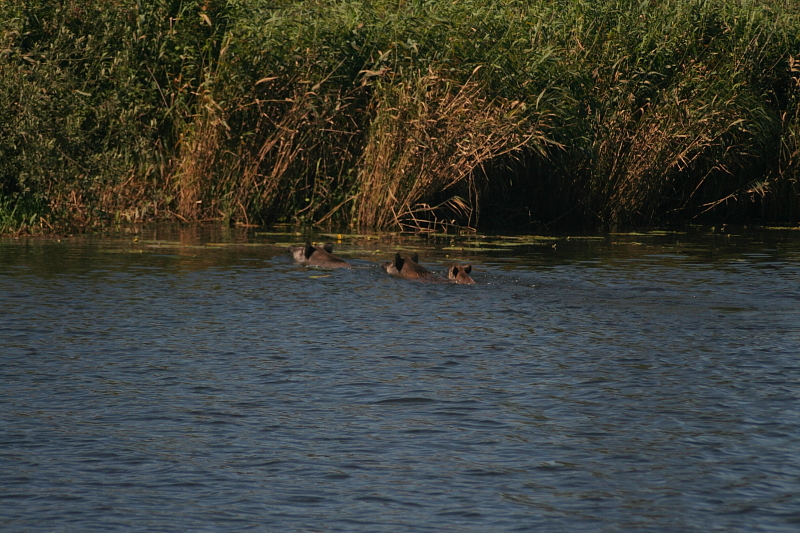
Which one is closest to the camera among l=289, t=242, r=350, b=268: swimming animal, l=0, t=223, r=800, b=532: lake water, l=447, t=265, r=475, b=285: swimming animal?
l=0, t=223, r=800, b=532: lake water

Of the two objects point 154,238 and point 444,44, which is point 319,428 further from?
point 444,44

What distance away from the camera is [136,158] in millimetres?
19797

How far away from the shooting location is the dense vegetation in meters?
18.7

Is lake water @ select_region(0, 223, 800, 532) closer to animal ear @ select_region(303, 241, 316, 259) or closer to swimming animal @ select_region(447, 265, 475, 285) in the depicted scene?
swimming animal @ select_region(447, 265, 475, 285)

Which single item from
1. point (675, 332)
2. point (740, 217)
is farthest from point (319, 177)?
point (675, 332)

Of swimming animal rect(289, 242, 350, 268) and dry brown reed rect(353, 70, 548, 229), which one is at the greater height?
dry brown reed rect(353, 70, 548, 229)

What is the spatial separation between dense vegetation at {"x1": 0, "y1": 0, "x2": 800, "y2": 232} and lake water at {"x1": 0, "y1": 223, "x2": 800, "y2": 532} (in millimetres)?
4517

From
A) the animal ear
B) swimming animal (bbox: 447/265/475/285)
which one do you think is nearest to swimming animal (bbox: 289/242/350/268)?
the animal ear

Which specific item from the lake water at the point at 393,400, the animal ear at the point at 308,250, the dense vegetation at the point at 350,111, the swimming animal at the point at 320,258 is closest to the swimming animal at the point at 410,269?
the lake water at the point at 393,400

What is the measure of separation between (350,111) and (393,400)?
40.7 feet

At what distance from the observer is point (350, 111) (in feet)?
65.1

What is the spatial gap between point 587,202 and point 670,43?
323 centimetres

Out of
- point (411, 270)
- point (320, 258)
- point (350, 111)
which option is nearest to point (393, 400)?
point (411, 270)

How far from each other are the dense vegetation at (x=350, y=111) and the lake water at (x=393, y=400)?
4.52m
